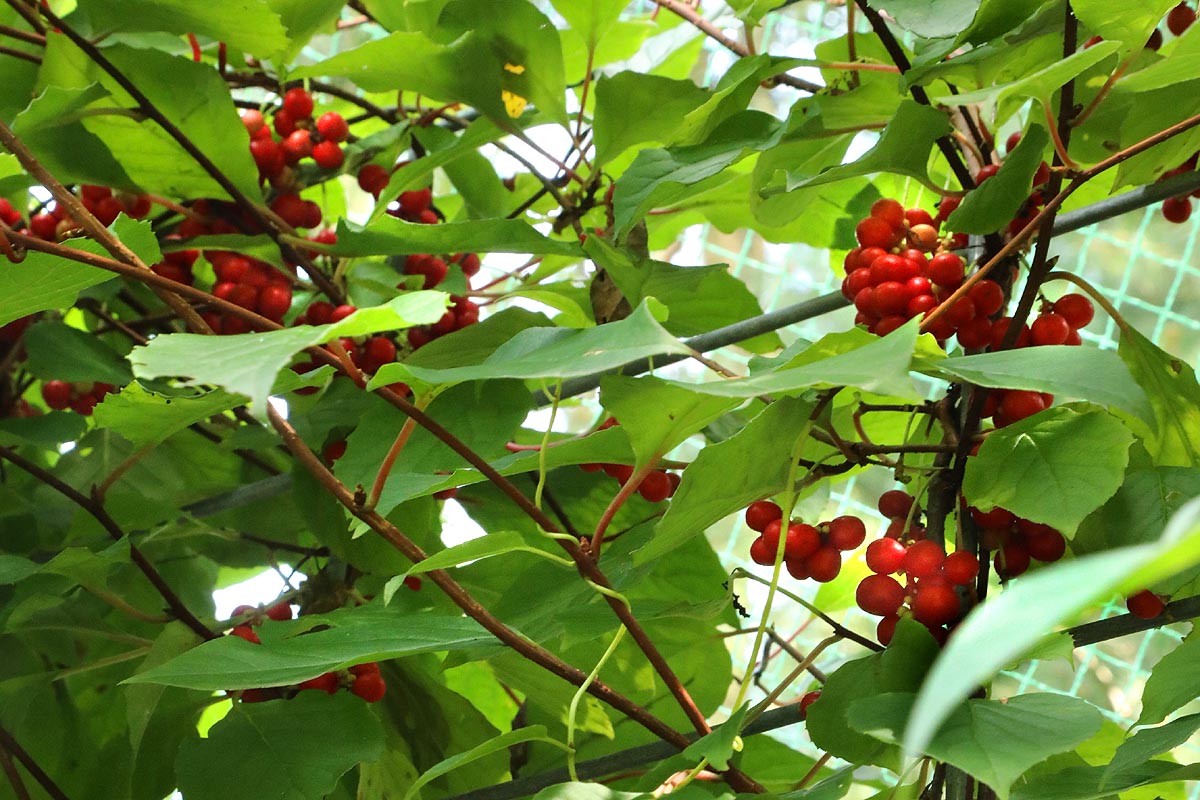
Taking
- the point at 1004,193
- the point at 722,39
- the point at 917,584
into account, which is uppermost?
the point at 722,39

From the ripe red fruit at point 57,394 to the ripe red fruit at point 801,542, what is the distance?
1.53 ft

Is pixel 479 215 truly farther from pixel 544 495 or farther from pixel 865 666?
pixel 865 666

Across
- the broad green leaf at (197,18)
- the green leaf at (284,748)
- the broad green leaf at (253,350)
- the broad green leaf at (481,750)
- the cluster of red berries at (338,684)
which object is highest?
the broad green leaf at (197,18)

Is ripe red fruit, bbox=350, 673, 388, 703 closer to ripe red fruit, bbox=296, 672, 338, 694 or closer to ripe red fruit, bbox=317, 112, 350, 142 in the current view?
ripe red fruit, bbox=296, 672, 338, 694

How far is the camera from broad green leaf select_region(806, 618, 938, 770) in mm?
302

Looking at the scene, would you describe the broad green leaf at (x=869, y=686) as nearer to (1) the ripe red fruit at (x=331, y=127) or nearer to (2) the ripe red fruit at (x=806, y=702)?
(2) the ripe red fruit at (x=806, y=702)

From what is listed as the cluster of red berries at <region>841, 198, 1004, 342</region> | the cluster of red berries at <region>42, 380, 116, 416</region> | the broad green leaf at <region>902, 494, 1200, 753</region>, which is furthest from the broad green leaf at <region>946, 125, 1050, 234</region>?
the cluster of red berries at <region>42, 380, 116, 416</region>

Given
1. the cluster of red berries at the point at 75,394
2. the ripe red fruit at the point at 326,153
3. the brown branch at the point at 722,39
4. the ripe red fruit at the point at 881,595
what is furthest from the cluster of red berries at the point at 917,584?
the cluster of red berries at the point at 75,394

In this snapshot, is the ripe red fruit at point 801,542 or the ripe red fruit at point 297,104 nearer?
the ripe red fruit at point 801,542

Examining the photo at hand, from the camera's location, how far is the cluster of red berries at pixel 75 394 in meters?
0.64

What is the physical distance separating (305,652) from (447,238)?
0.49ft

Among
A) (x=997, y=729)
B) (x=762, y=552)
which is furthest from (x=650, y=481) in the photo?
(x=997, y=729)

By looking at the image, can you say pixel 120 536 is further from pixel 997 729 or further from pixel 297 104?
pixel 997 729

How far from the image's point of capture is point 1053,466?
1.00ft
